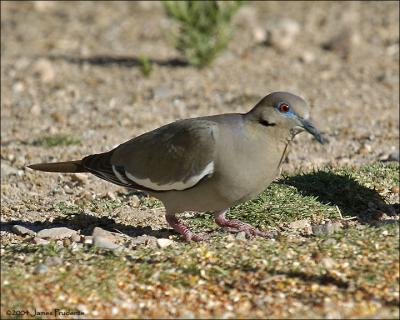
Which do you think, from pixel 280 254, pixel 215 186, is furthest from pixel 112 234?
pixel 280 254

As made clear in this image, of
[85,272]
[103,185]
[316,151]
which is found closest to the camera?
[85,272]

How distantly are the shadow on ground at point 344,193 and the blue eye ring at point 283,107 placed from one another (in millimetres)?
1316

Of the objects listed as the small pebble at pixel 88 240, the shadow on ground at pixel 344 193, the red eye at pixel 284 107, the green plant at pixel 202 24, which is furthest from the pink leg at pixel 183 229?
the green plant at pixel 202 24

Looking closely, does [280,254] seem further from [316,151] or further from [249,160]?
[316,151]

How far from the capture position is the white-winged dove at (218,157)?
5.20 m

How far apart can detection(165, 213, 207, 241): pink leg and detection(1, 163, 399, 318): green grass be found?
20 cm

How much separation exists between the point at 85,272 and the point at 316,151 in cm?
454

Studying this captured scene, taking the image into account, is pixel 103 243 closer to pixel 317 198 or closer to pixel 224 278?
pixel 224 278

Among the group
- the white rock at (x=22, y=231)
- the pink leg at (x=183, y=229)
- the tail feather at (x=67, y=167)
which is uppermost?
the tail feather at (x=67, y=167)

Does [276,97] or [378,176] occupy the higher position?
[276,97]

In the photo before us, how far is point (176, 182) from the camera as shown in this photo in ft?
18.0

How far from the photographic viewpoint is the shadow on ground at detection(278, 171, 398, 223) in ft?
20.9

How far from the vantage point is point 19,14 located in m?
14.6

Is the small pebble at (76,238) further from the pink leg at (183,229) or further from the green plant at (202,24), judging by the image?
the green plant at (202,24)
